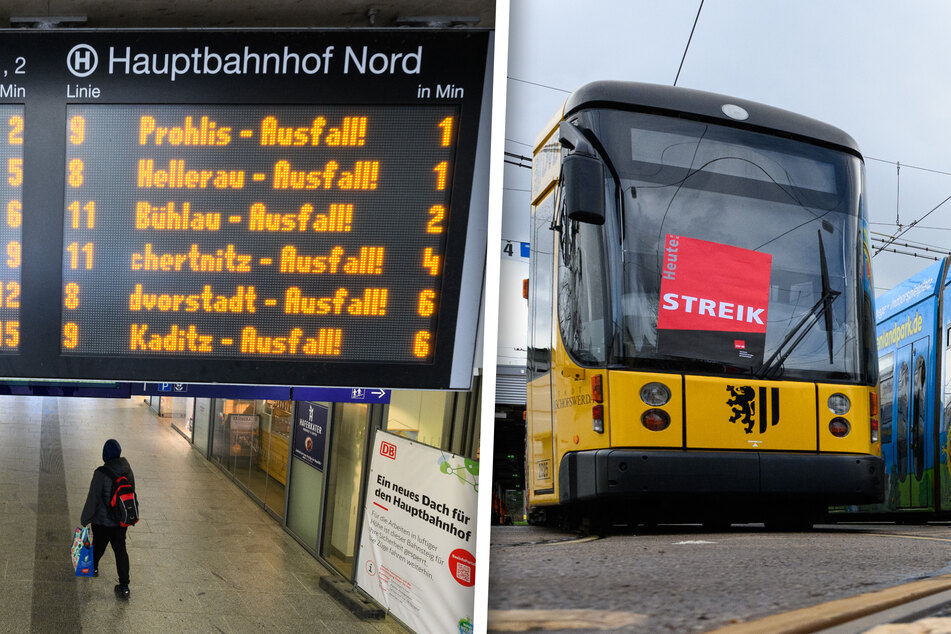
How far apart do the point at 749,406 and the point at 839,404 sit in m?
0.38

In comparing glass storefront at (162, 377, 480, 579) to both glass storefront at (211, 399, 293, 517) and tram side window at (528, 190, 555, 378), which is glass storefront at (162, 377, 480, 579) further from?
tram side window at (528, 190, 555, 378)

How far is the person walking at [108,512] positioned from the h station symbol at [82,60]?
391 cm

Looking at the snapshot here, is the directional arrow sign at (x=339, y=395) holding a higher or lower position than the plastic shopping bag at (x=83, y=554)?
higher

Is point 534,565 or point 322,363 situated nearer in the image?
point 534,565

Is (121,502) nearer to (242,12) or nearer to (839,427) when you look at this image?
(242,12)

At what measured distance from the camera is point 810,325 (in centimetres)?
330

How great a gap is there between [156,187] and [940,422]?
392 centimetres

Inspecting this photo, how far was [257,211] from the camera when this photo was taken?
375 cm

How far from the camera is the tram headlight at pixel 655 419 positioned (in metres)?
3.15

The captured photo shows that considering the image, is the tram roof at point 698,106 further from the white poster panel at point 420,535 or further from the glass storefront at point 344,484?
the glass storefront at point 344,484

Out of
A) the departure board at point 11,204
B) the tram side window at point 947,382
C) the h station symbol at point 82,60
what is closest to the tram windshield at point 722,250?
the tram side window at point 947,382

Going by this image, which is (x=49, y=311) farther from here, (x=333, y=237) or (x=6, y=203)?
(x=333, y=237)

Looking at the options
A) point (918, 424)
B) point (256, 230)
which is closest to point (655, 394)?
point (256, 230)

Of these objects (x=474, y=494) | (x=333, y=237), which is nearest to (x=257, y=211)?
(x=333, y=237)
